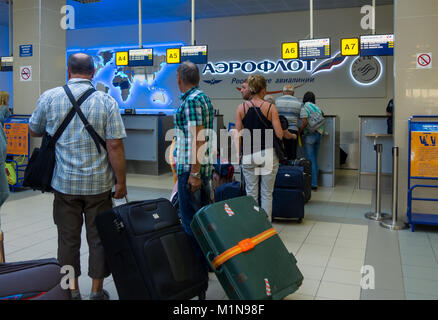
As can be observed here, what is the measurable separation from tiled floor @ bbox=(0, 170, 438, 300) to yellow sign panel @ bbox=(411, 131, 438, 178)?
2.02 feet

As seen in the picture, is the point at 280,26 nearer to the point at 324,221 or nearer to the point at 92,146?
the point at 324,221

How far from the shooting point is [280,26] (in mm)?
10078

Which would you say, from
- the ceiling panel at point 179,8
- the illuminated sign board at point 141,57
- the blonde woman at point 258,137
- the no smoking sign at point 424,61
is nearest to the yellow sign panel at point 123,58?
the illuminated sign board at point 141,57

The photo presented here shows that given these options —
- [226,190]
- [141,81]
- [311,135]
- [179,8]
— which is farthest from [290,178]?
[141,81]

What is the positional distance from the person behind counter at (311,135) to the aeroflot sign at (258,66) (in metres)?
3.09

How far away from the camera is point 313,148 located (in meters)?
6.97

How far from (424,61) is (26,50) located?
571 cm

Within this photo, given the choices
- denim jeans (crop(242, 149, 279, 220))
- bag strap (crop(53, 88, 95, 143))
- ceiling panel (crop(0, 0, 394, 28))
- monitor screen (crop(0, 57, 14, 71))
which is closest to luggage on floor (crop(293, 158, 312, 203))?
denim jeans (crop(242, 149, 279, 220))

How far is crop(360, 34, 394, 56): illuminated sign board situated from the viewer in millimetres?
7173

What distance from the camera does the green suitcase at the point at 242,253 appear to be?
2.18 m

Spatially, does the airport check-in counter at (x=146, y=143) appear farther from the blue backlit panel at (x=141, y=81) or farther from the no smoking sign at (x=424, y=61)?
the no smoking sign at (x=424, y=61)

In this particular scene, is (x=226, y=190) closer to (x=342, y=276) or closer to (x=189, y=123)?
(x=342, y=276)

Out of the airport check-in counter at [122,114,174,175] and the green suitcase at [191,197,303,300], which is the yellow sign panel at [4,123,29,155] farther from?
the green suitcase at [191,197,303,300]
